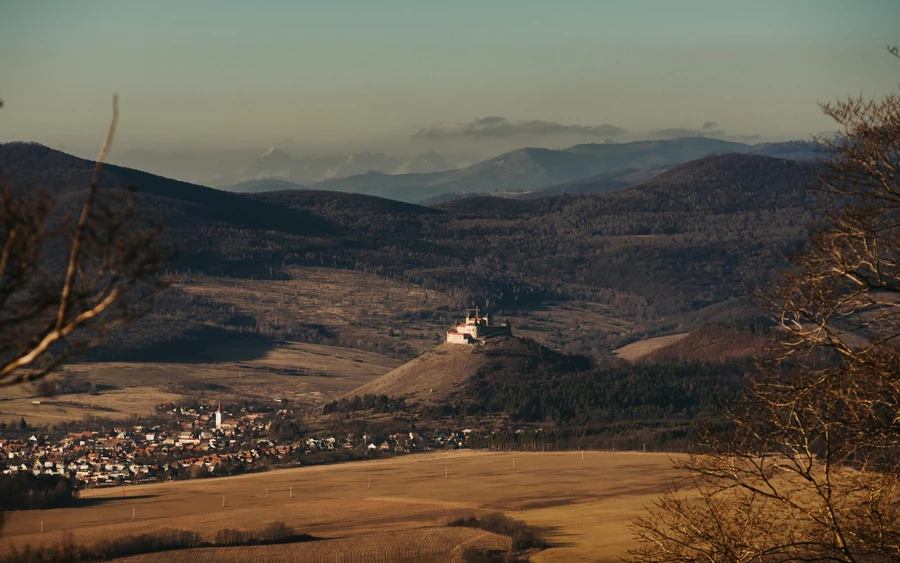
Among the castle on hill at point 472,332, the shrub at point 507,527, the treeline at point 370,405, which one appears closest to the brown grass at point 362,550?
the shrub at point 507,527

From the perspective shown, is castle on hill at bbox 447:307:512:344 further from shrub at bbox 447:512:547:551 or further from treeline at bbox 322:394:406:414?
shrub at bbox 447:512:547:551

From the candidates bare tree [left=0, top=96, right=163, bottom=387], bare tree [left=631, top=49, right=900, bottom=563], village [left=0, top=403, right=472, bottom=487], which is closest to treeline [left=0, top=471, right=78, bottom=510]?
village [left=0, top=403, right=472, bottom=487]

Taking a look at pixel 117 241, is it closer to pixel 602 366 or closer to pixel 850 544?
pixel 850 544

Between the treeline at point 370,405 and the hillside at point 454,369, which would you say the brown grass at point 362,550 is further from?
the hillside at point 454,369

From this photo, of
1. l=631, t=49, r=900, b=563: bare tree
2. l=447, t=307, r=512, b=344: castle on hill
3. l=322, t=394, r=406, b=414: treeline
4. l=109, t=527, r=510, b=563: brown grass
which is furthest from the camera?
l=447, t=307, r=512, b=344: castle on hill

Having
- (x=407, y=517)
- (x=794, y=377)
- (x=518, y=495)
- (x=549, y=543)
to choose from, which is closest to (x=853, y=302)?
(x=794, y=377)

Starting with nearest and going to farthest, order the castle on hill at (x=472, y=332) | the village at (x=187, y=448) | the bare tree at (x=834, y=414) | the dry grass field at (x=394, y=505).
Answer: the bare tree at (x=834, y=414), the dry grass field at (x=394, y=505), the village at (x=187, y=448), the castle on hill at (x=472, y=332)

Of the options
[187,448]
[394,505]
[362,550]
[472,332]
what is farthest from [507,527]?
[472,332]
